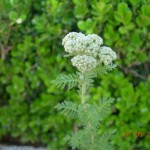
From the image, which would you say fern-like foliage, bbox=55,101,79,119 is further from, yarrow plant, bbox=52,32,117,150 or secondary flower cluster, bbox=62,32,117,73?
secondary flower cluster, bbox=62,32,117,73

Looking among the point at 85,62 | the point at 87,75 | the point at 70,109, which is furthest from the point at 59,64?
the point at 85,62

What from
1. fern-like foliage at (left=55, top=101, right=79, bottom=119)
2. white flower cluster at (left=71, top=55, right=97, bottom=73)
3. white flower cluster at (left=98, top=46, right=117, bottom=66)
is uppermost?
→ white flower cluster at (left=98, top=46, right=117, bottom=66)

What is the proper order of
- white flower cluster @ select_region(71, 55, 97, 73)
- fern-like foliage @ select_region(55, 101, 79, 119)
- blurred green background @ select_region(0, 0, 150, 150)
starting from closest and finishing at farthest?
white flower cluster @ select_region(71, 55, 97, 73), fern-like foliage @ select_region(55, 101, 79, 119), blurred green background @ select_region(0, 0, 150, 150)

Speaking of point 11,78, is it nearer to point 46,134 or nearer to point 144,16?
point 46,134

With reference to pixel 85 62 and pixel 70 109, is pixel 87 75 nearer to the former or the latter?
pixel 85 62

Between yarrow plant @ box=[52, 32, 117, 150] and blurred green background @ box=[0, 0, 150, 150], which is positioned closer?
yarrow plant @ box=[52, 32, 117, 150]

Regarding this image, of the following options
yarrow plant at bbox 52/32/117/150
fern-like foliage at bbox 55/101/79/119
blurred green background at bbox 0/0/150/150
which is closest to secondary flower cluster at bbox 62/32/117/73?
yarrow plant at bbox 52/32/117/150
